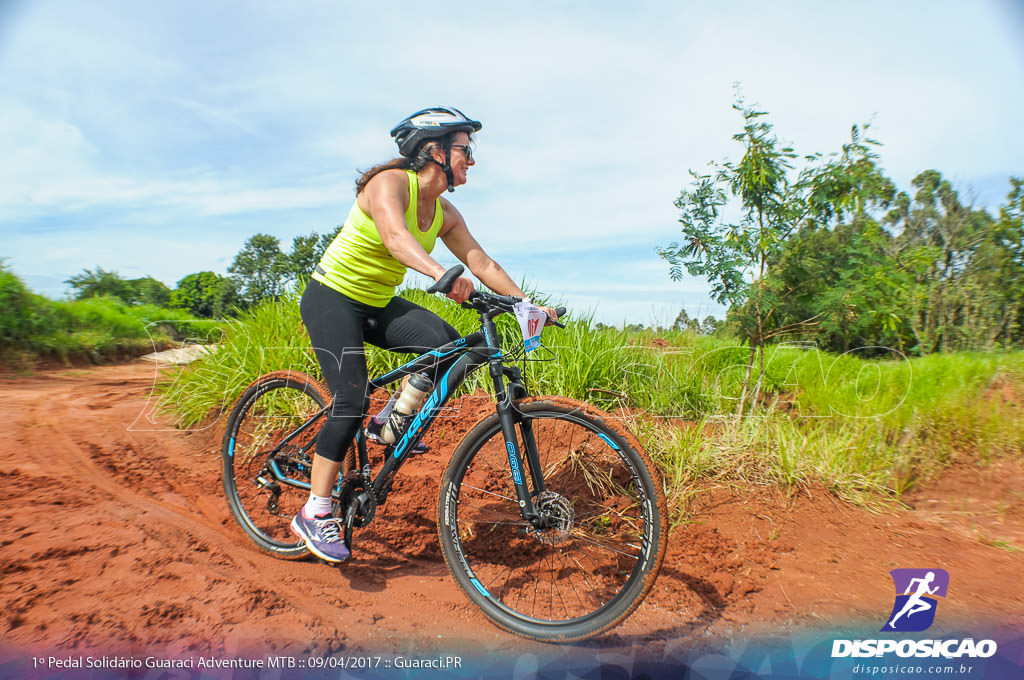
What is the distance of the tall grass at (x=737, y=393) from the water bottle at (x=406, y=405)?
4.31ft

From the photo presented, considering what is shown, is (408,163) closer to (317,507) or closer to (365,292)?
(365,292)

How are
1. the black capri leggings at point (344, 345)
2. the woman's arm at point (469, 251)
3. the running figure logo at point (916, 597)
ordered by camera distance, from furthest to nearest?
the woman's arm at point (469, 251) → the black capri leggings at point (344, 345) → the running figure logo at point (916, 597)

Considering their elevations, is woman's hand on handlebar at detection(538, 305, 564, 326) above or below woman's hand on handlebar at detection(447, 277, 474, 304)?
below

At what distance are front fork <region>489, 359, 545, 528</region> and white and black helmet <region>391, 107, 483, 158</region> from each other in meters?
1.26

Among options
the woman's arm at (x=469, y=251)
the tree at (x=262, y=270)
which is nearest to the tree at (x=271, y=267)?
the tree at (x=262, y=270)

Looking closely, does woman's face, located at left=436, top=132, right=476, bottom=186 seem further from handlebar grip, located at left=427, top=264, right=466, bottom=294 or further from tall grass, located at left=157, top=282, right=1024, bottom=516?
tall grass, located at left=157, top=282, right=1024, bottom=516

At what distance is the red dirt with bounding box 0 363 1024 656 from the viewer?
2492mm

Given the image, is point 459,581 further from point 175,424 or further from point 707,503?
point 175,424

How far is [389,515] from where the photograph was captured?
393cm

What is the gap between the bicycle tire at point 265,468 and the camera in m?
3.46

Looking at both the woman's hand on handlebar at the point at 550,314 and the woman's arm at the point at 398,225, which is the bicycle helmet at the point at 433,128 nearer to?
the woman's arm at the point at 398,225

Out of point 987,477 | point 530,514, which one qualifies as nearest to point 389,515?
point 530,514

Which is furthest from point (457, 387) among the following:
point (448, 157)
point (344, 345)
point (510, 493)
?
point (448, 157)

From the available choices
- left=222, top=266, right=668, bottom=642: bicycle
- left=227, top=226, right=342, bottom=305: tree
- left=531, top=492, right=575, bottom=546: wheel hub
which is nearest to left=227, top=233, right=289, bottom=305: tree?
left=227, top=226, right=342, bottom=305: tree
